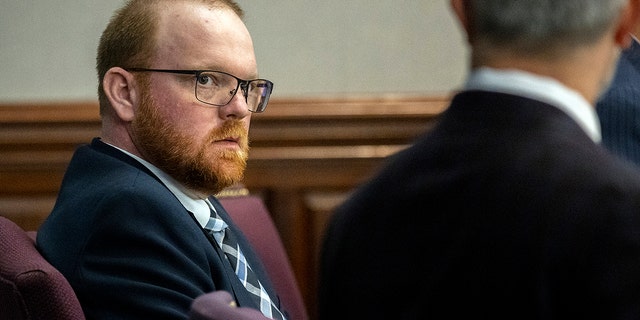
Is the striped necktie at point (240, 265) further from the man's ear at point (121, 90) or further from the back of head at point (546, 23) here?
the back of head at point (546, 23)

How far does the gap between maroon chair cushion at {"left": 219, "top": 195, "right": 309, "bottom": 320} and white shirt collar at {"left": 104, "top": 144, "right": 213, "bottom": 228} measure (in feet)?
1.39

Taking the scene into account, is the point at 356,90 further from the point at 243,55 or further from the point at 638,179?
the point at 638,179

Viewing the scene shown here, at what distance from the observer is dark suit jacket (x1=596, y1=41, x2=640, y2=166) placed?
141cm

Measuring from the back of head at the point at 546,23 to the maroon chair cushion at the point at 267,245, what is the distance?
53.8 inches

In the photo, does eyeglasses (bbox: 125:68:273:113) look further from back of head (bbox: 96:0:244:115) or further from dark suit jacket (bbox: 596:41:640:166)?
dark suit jacket (bbox: 596:41:640:166)

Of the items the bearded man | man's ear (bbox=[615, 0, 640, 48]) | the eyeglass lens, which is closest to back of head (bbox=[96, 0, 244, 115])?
the bearded man

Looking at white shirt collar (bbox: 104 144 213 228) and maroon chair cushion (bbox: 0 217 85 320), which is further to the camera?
white shirt collar (bbox: 104 144 213 228)

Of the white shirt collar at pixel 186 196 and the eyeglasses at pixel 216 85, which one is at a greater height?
the eyeglasses at pixel 216 85

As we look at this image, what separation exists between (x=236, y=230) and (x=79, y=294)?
0.45 metres

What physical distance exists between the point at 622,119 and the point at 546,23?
56 cm

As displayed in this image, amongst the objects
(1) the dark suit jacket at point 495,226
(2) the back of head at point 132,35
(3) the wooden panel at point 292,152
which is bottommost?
(3) the wooden panel at point 292,152

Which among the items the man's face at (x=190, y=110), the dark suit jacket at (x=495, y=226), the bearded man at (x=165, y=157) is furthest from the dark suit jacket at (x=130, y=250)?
the dark suit jacket at (x=495, y=226)

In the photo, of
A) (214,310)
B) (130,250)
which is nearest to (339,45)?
(130,250)

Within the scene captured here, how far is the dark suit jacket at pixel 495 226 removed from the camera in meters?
0.84
